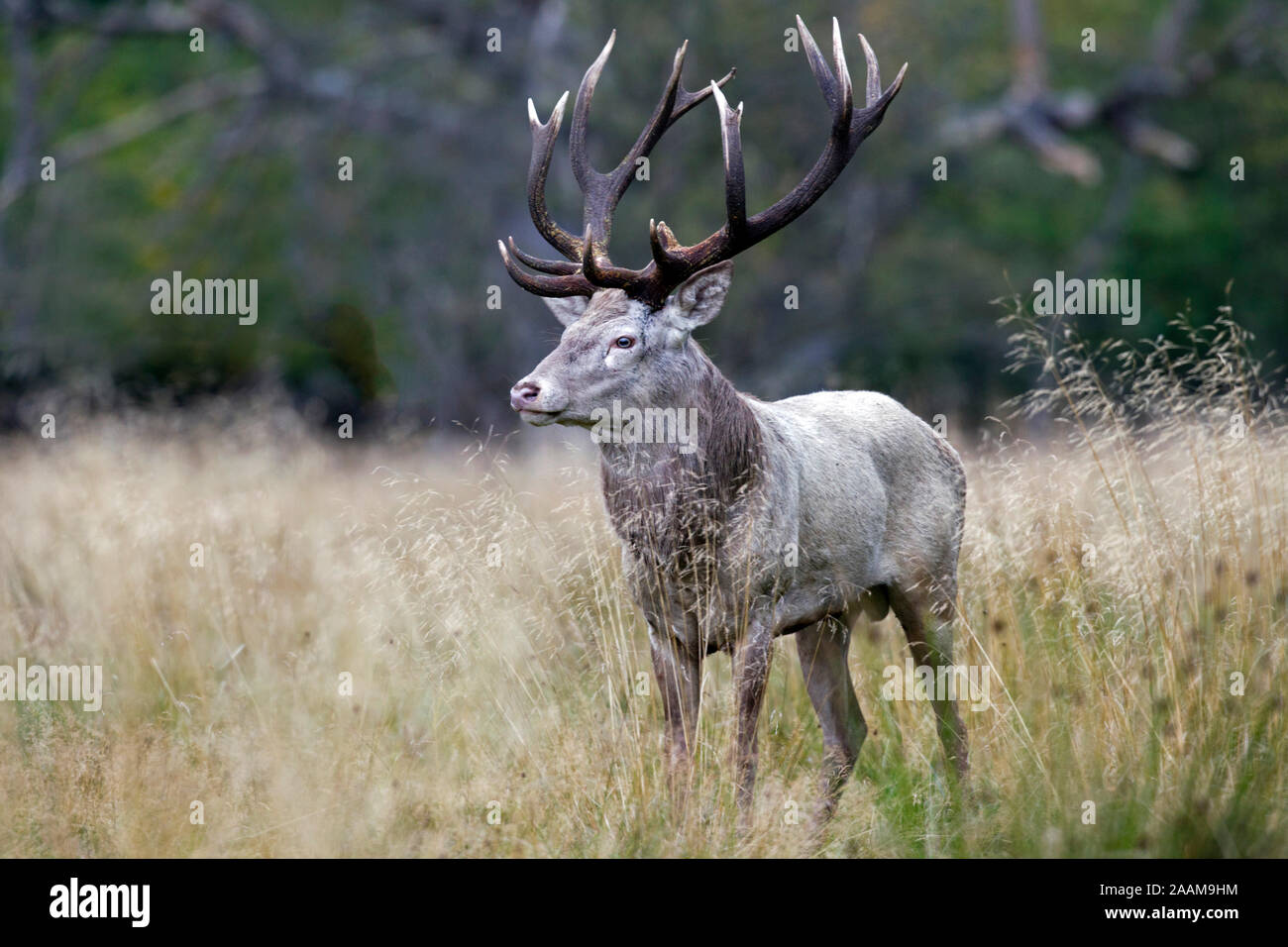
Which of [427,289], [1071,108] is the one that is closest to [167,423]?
[427,289]

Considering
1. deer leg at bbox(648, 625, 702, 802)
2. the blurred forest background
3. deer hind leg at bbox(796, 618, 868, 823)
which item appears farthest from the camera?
the blurred forest background

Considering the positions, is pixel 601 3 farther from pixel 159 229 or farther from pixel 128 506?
pixel 128 506

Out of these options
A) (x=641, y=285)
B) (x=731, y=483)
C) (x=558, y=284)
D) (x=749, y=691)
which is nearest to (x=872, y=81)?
(x=641, y=285)

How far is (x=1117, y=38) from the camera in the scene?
29.6 m

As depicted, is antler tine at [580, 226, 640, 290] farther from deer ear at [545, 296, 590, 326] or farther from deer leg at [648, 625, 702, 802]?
deer leg at [648, 625, 702, 802]

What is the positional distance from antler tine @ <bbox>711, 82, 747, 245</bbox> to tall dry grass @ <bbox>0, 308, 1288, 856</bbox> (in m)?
1.16

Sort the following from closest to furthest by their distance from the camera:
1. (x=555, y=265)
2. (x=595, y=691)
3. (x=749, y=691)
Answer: (x=749, y=691) → (x=595, y=691) → (x=555, y=265)

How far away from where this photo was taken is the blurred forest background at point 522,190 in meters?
20.0

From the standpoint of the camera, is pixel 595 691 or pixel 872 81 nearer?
pixel 595 691

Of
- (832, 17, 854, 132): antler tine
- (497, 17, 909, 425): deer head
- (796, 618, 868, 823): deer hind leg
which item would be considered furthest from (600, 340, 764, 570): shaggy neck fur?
(832, 17, 854, 132): antler tine

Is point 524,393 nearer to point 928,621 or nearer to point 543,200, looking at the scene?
point 543,200

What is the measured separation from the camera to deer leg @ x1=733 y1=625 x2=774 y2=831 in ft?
17.6

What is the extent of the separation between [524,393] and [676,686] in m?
1.21

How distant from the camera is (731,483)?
559 centimetres
